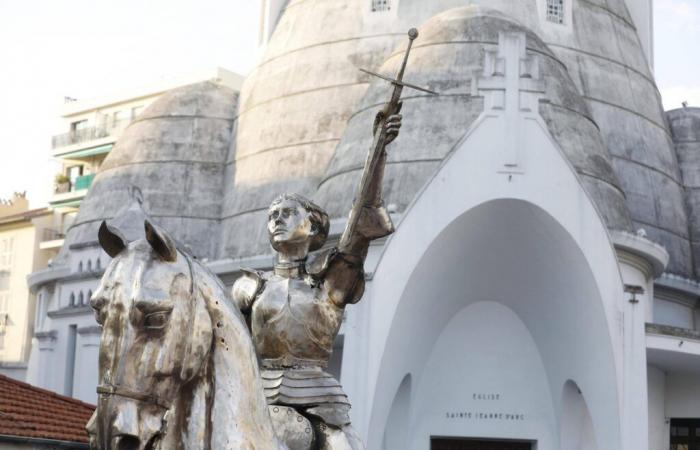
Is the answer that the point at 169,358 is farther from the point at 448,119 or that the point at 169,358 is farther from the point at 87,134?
the point at 87,134

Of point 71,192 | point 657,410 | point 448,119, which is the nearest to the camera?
point 448,119

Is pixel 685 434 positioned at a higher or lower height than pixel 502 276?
lower

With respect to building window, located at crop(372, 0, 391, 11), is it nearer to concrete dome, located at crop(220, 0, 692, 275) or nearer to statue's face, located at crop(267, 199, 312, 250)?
concrete dome, located at crop(220, 0, 692, 275)

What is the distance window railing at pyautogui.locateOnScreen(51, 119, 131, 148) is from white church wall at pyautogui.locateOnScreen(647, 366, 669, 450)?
116 ft

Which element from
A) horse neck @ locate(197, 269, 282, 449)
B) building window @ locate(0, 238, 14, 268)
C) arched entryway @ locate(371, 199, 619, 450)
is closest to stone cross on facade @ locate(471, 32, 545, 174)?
arched entryway @ locate(371, 199, 619, 450)

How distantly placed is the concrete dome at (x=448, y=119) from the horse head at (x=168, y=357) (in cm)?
2240

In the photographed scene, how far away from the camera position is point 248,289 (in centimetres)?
672

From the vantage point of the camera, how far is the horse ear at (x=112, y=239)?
486 centimetres

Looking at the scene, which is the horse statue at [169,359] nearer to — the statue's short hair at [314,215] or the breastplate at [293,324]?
the breastplate at [293,324]

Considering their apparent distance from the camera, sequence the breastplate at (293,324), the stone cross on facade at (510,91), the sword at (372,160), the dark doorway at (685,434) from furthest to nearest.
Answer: the dark doorway at (685,434) → the stone cross on facade at (510,91) → the sword at (372,160) → the breastplate at (293,324)

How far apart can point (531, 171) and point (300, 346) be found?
19731mm

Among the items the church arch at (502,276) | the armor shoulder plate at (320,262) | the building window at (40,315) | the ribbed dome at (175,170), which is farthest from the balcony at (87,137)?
the armor shoulder plate at (320,262)

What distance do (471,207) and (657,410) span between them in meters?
8.85

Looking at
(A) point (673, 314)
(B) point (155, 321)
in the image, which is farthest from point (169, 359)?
(A) point (673, 314)
